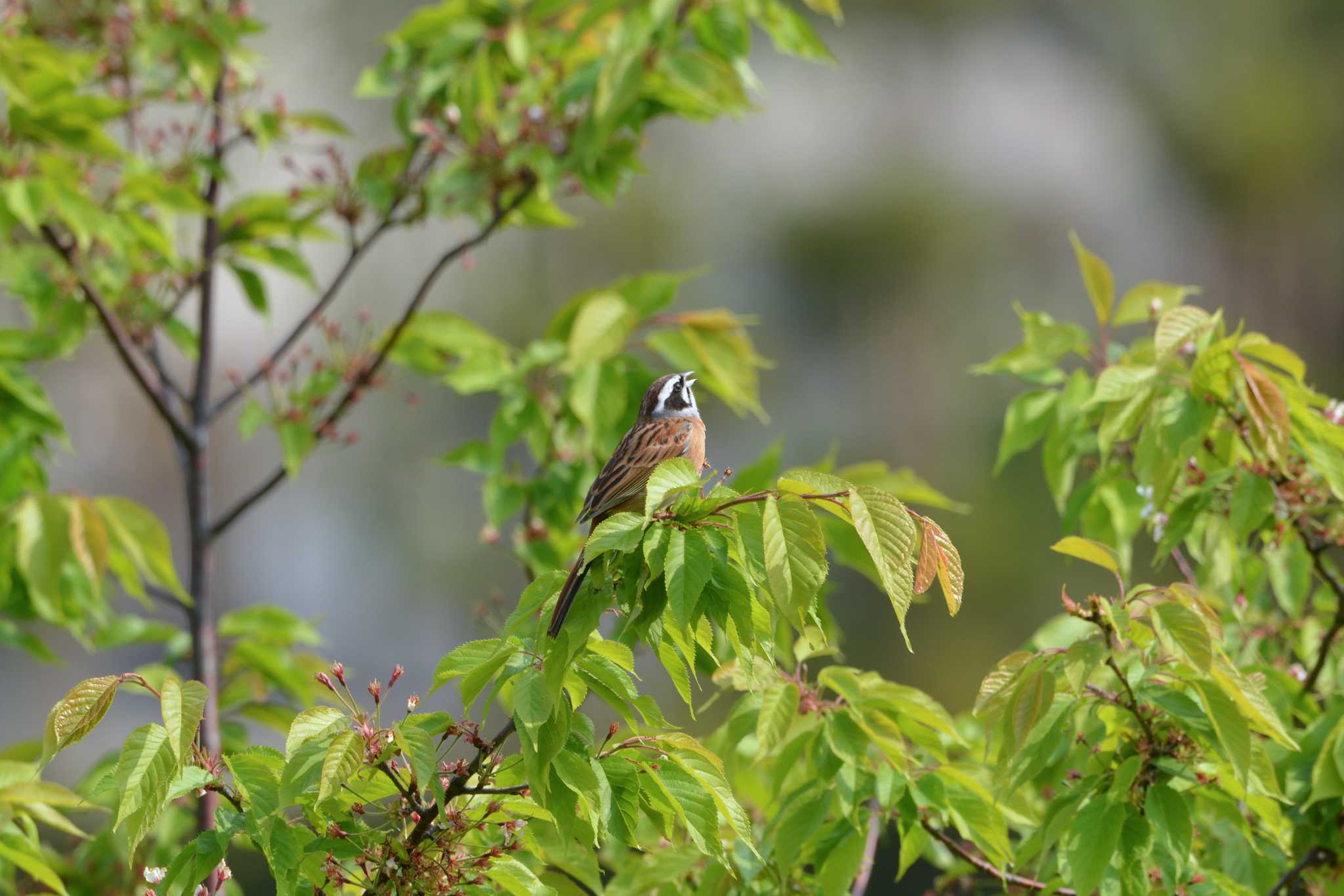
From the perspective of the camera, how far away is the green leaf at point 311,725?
119cm

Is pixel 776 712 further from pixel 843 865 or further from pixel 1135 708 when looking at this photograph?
pixel 1135 708

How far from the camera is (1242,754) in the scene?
1337mm

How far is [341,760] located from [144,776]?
19cm

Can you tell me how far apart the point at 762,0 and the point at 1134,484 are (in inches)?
51.3

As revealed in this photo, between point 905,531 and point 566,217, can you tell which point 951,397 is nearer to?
point 566,217

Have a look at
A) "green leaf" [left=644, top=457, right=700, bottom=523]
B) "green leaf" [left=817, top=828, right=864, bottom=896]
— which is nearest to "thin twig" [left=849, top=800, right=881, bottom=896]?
"green leaf" [left=817, top=828, right=864, bottom=896]

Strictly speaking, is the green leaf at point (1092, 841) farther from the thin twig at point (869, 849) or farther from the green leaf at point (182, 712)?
the green leaf at point (182, 712)

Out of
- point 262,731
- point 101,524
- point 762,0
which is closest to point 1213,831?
point 762,0

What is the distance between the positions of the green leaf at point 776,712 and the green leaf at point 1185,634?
18.7 inches

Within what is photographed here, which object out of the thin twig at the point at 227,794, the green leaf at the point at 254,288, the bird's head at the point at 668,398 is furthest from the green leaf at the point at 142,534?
the thin twig at the point at 227,794

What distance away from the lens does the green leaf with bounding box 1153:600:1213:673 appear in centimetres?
132

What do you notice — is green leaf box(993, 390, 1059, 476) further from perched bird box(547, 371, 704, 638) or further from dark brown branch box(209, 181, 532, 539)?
dark brown branch box(209, 181, 532, 539)

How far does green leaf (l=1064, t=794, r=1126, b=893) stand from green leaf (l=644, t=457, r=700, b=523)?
0.65 metres

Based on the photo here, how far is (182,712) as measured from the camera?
117cm
